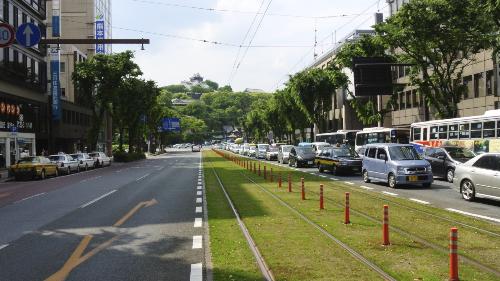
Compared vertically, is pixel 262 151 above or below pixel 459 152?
below

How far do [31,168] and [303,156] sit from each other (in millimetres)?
18035

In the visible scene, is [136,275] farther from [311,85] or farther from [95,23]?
[95,23]

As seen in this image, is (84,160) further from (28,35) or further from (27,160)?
(28,35)

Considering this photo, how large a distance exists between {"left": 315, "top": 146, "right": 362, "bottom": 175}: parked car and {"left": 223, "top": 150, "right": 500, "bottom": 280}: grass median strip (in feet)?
39.3

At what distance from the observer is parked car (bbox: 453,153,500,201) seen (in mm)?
14737

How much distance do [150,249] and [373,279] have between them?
3.93m

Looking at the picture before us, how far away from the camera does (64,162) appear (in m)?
37.2

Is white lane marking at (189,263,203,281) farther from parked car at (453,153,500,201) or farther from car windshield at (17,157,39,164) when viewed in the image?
car windshield at (17,157,39,164)

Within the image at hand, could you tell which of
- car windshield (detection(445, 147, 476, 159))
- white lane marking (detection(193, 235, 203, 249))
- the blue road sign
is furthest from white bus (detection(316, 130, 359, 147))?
white lane marking (detection(193, 235, 203, 249))

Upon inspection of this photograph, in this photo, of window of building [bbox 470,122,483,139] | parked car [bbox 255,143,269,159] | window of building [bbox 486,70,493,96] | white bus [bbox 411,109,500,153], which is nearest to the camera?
Answer: white bus [bbox 411,109,500,153]

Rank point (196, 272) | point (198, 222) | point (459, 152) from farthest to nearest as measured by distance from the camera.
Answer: point (459, 152)
point (198, 222)
point (196, 272)

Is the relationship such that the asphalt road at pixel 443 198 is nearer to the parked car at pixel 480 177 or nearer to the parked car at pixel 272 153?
the parked car at pixel 480 177

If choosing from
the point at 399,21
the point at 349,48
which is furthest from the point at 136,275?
the point at 349,48

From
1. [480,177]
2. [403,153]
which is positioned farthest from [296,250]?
[403,153]
